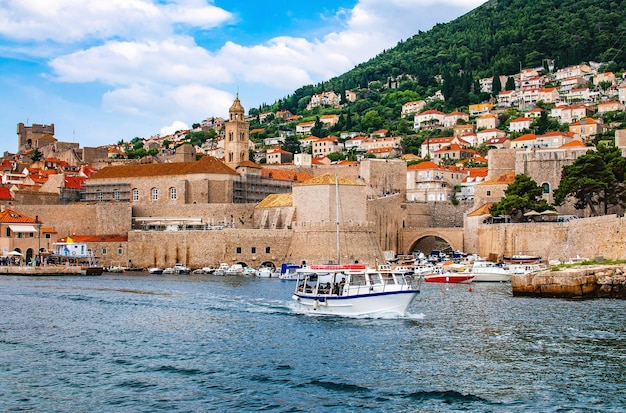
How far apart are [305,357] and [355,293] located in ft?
23.9

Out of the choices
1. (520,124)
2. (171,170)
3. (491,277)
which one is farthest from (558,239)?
(520,124)

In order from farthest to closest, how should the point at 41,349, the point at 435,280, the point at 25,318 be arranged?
the point at 435,280 < the point at 25,318 < the point at 41,349

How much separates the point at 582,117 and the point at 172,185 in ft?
186

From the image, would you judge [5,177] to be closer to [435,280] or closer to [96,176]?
[96,176]

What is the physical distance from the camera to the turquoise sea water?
47.0 feet

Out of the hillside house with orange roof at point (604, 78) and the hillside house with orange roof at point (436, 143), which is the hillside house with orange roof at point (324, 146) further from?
the hillside house with orange roof at point (604, 78)

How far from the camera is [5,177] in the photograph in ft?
245

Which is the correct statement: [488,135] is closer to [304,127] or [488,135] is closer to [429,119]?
[429,119]

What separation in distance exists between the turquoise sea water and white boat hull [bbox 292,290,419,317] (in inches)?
22.4

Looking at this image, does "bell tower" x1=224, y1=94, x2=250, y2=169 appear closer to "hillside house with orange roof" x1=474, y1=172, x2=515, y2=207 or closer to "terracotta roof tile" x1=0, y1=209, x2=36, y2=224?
"terracotta roof tile" x1=0, y1=209, x2=36, y2=224

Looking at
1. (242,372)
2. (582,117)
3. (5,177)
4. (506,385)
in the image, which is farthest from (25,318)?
(582,117)

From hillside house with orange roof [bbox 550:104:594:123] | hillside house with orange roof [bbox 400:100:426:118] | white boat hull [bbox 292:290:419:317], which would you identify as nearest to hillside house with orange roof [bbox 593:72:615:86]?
hillside house with orange roof [bbox 550:104:594:123]

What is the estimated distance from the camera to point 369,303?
81.2ft

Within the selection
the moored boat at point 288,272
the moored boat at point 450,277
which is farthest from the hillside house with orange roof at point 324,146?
the moored boat at point 450,277
